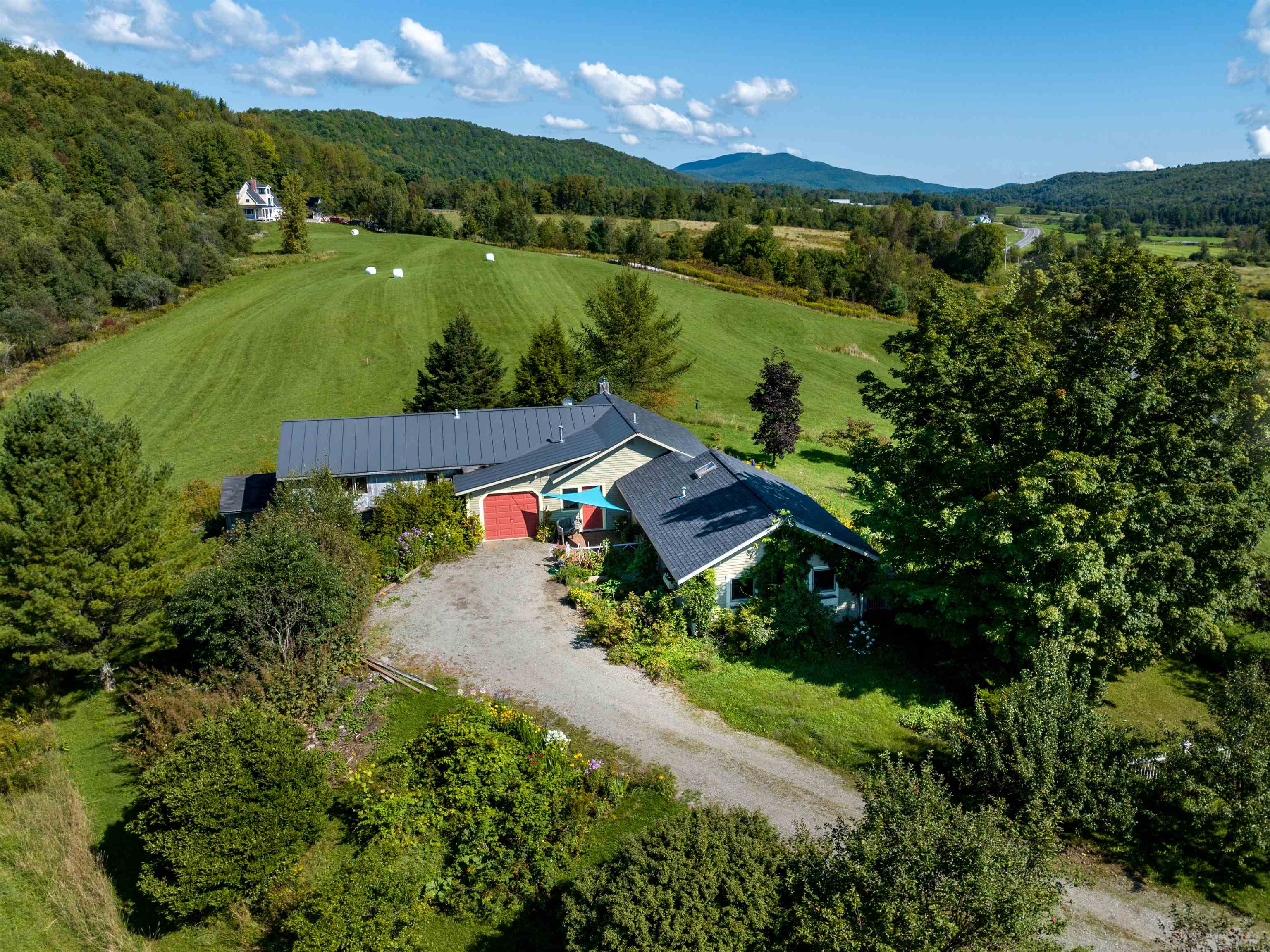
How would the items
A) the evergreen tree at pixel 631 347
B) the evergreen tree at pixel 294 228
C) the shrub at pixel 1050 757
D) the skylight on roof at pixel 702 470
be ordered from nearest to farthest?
the shrub at pixel 1050 757, the skylight on roof at pixel 702 470, the evergreen tree at pixel 631 347, the evergreen tree at pixel 294 228

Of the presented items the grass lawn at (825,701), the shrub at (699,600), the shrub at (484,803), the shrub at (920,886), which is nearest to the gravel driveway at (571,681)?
the grass lawn at (825,701)

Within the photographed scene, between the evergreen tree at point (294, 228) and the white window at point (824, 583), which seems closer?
the white window at point (824, 583)

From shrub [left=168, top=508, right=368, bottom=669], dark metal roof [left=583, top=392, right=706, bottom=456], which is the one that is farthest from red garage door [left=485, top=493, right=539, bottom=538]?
shrub [left=168, top=508, right=368, bottom=669]

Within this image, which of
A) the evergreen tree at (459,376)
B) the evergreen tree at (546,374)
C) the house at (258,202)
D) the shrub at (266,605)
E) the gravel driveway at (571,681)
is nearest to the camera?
the gravel driveway at (571,681)

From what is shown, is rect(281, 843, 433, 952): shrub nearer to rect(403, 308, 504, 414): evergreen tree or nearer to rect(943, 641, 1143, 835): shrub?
rect(943, 641, 1143, 835): shrub

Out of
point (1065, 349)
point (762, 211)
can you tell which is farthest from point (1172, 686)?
point (762, 211)

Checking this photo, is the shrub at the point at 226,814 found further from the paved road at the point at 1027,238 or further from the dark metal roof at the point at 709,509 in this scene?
the paved road at the point at 1027,238

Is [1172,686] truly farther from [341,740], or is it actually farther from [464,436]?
[464,436]
